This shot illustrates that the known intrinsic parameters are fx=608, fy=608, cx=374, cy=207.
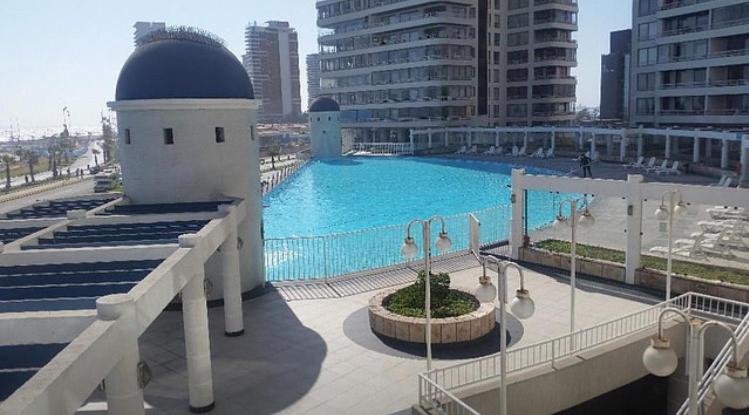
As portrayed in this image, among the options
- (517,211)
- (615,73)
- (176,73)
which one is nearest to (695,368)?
(176,73)

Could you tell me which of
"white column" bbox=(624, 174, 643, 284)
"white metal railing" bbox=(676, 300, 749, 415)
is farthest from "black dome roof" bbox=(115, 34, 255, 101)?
"white metal railing" bbox=(676, 300, 749, 415)

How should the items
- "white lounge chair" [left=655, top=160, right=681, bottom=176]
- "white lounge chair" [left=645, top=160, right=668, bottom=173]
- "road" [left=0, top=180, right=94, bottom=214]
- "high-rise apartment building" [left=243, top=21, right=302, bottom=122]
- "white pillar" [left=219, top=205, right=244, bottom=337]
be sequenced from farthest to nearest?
"high-rise apartment building" [left=243, top=21, right=302, bottom=122] < "road" [left=0, top=180, right=94, bottom=214] < "white lounge chair" [left=645, top=160, right=668, bottom=173] < "white lounge chair" [left=655, top=160, right=681, bottom=176] < "white pillar" [left=219, top=205, right=244, bottom=337]

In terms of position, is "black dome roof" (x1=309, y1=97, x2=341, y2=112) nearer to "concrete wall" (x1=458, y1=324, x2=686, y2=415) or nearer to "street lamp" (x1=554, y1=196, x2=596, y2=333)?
"street lamp" (x1=554, y1=196, x2=596, y2=333)

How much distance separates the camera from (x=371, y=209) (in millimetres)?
36312

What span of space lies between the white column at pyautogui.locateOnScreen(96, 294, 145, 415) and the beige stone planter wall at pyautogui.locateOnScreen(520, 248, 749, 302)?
14560mm

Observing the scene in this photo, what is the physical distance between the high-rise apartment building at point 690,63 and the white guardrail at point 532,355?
143ft

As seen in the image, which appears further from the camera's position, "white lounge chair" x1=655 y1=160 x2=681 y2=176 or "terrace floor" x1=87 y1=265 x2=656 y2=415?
"white lounge chair" x1=655 y1=160 x2=681 y2=176

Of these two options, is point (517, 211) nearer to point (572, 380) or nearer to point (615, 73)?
point (572, 380)

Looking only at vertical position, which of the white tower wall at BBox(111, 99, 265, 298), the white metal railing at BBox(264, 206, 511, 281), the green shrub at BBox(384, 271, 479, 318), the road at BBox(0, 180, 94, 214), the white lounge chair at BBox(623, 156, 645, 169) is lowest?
the road at BBox(0, 180, 94, 214)

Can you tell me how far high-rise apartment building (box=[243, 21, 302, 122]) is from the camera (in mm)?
189375

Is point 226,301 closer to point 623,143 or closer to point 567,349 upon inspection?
point 567,349

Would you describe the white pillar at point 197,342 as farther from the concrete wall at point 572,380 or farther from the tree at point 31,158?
the tree at point 31,158

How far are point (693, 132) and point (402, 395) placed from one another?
133ft

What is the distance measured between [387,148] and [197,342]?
61.4 m
